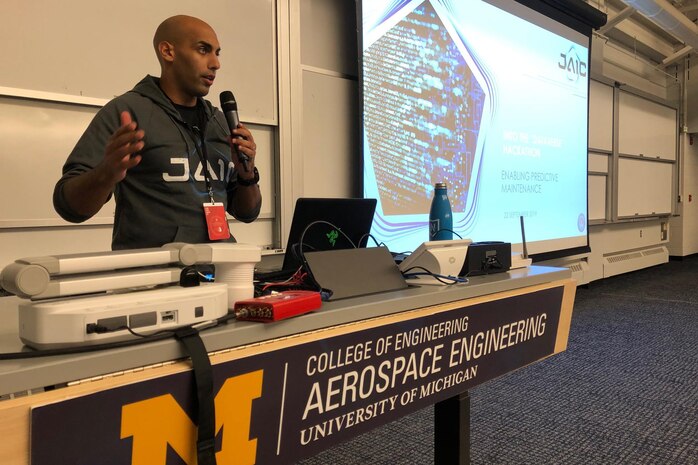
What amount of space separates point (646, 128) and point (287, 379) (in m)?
6.64

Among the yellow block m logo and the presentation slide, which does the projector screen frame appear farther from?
the yellow block m logo

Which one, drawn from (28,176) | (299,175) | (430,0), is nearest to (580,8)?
(430,0)

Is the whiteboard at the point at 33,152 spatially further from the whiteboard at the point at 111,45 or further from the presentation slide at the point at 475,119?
the presentation slide at the point at 475,119

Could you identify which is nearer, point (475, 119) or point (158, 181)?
point (158, 181)

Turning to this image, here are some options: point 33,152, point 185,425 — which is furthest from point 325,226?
point 33,152

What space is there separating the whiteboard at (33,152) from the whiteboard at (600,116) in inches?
178

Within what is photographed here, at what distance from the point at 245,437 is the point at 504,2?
Answer: 10.7ft

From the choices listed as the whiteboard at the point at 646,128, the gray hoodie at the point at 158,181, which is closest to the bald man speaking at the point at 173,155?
the gray hoodie at the point at 158,181

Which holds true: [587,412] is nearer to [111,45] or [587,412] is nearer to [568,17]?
[111,45]

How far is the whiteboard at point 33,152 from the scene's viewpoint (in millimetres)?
1722

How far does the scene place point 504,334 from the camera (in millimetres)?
1193

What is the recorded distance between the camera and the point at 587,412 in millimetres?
2172

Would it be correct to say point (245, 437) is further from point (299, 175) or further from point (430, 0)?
point (430, 0)

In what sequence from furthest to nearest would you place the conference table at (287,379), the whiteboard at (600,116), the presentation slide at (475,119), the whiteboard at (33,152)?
1. the whiteboard at (600,116)
2. the presentation slide at (475,119)
3. the whiteboard at (33,152)
4. the conference table at (287,379)
